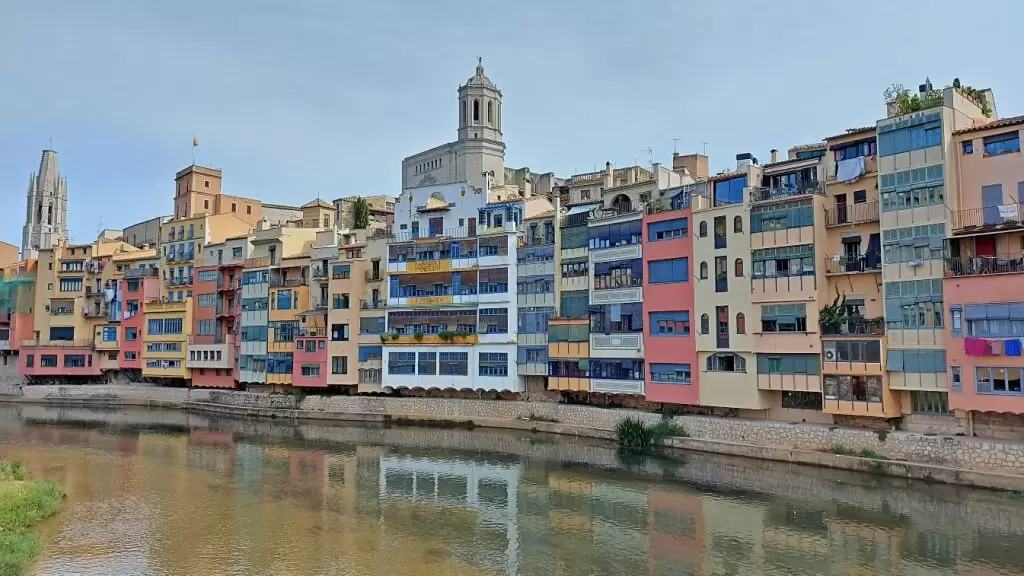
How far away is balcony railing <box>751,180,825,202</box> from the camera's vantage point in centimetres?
3247

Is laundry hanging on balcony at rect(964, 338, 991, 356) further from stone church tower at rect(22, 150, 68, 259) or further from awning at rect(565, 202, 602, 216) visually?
stone church tower at rect(22, 150, 68, 259)

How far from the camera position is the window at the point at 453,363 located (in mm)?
44594

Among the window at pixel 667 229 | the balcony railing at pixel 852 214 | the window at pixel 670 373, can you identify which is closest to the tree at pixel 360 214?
the window at pixel 667 229

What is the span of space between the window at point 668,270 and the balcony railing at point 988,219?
11.5 m

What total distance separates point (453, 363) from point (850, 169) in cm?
2343

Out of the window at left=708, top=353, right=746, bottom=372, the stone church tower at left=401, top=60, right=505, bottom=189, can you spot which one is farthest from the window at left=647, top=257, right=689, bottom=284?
the stone church tower at left=401, top=60, right=505, bottom=189

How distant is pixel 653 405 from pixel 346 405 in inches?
763

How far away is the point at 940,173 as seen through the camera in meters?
28.3

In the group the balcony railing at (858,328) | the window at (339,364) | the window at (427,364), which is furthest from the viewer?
the window at (339,364)

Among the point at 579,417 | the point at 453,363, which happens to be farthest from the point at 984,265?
the point at 453,363

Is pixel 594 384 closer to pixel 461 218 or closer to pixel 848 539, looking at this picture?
pixel 461 218

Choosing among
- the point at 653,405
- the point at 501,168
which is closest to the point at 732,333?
the point at 653,405

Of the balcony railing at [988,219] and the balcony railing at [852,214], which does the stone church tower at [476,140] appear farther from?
the balcony railing at [988,219]

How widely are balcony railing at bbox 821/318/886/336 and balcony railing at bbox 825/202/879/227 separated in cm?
400
